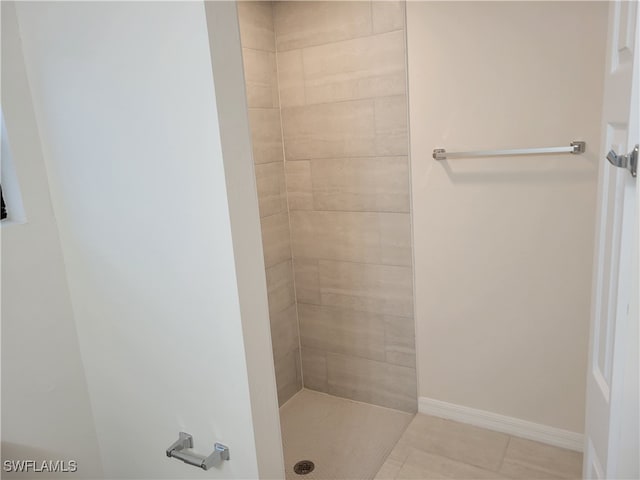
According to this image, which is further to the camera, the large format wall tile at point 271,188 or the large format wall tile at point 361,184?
the large format wall tile at point 271,188

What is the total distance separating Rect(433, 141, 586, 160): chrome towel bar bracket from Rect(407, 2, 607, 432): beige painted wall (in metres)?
0.04

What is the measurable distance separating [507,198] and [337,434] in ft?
4.49

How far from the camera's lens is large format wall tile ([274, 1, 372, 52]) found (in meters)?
2.14

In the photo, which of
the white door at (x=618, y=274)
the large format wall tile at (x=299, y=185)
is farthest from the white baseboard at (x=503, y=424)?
the large format wall tile at (x=299, y=185)

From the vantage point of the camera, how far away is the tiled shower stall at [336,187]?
2.19 metres

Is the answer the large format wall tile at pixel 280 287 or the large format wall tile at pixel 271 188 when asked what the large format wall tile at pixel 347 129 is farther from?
the large format wall tile at pixel 280 287

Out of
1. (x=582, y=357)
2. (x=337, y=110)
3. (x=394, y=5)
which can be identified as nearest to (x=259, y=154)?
(x=337, y=110)

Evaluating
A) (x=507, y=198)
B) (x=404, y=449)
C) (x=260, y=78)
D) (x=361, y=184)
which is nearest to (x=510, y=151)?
(x=507, y=198)

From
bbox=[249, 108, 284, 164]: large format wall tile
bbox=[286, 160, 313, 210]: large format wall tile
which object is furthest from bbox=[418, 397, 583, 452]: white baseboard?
bbox=[249, 108, 284, 164]: large format wall tile

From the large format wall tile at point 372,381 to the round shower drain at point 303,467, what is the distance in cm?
54

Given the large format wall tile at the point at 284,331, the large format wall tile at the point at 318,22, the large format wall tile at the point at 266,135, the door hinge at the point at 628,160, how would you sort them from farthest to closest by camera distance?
the large format wall tile at the point at 284,331 → the large format wall tile at the point at 266,135 → the large format wall tile at the point at 318,22 → the door hinge at the point at 628,160

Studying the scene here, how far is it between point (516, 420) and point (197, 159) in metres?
1.96

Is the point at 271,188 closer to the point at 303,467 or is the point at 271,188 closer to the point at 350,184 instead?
the point at 350,184

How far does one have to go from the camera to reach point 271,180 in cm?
241
